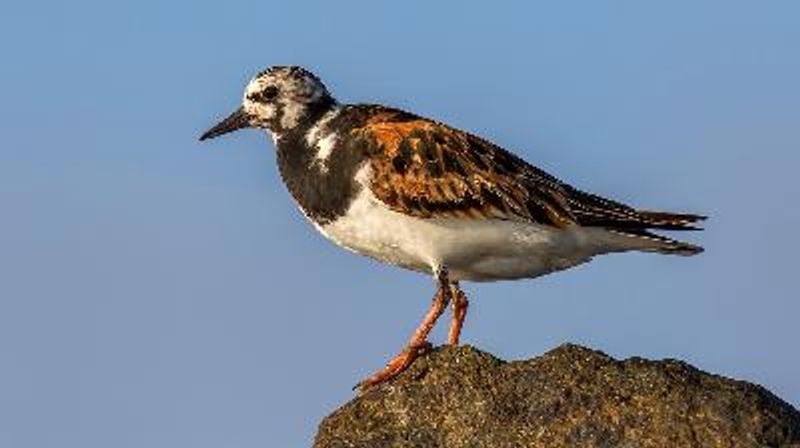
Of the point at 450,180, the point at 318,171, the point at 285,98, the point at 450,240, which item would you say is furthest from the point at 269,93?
the point at 450,240

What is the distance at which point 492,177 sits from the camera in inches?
586

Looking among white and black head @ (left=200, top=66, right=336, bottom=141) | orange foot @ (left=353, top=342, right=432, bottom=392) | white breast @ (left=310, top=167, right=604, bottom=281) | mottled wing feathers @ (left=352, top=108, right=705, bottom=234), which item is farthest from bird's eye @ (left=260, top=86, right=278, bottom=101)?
orange foot @ (left=353, top=342, right=432, bottom=392)

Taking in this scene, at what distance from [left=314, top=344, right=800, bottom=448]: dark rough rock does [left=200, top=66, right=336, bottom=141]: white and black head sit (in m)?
3.65

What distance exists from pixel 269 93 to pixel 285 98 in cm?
21

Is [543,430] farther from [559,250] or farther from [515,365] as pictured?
[559,250]

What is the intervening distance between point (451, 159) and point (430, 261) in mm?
1133

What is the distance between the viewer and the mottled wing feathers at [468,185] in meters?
14.6

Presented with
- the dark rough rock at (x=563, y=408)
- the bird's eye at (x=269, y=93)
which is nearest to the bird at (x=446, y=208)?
the bird's eye at (x=269, y=93)

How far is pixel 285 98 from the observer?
15844mm

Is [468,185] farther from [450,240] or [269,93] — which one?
[269,93]

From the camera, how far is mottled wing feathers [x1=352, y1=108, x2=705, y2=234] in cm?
1462

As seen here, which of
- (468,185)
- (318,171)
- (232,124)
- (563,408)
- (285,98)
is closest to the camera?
(563,408)

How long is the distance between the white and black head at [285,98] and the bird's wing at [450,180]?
2.80 ft

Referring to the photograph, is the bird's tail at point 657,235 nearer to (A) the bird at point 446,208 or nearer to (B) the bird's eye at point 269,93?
(A) the bird at point 446,208
